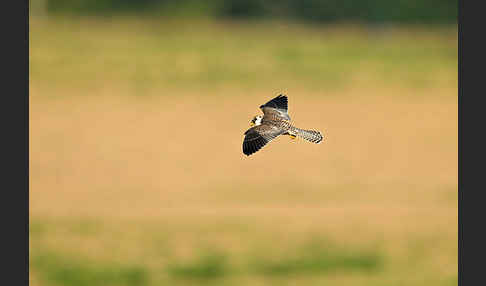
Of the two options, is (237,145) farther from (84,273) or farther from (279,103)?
(279,103)

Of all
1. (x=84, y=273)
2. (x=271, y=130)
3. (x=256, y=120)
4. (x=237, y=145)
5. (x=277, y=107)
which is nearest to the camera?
(x=271, y=130)

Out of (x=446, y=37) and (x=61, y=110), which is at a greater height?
(x=446, y=37)

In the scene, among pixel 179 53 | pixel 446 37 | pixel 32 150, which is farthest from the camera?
pixel 446 37

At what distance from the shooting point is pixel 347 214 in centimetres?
1936

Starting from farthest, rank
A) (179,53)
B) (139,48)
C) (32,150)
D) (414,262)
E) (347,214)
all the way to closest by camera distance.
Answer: (139,48)
(179,53)
(32,150)
(347,214)
(414,262)

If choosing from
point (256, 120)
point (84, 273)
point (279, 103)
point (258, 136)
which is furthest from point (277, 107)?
point (84, 273)

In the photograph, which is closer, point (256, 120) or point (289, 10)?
point (256, 120)

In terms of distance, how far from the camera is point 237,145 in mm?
24266

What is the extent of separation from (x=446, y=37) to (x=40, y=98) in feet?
51.9

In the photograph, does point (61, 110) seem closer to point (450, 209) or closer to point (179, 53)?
point (179, 53)

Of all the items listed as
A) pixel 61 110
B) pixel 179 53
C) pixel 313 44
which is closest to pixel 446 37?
pixel 313 44

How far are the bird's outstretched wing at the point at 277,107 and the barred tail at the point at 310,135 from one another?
8 cm

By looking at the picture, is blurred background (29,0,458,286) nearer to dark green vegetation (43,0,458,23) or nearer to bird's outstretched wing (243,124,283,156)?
dark green vegetation (43,0,458,23)

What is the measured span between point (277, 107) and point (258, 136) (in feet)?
0.89
